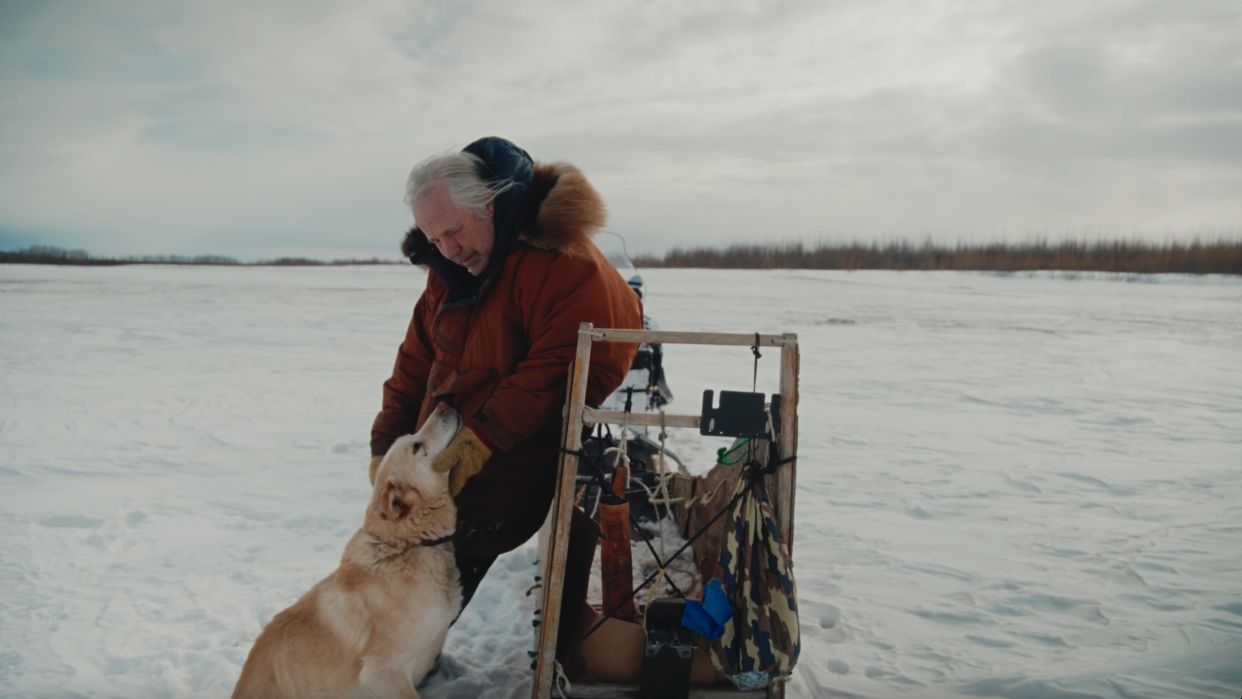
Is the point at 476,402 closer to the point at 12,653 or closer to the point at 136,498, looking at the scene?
the point at 12,653

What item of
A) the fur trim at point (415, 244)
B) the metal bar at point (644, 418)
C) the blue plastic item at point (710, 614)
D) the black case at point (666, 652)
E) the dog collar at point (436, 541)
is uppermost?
the fur trim at point (415, 244)

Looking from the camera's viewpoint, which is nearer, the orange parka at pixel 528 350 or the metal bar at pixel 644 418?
the metal bar at pixel 644 418

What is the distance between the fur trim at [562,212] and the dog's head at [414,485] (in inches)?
25.9

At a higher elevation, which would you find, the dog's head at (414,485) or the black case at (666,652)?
the dog's head at (414,485)

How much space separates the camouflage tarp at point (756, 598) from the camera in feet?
6.81

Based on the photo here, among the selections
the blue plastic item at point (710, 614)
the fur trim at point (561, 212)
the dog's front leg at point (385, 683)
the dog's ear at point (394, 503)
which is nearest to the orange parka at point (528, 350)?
the fur trim at point (561, 212)

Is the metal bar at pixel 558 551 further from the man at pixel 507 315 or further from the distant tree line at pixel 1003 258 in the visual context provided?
the distant tree line at pixel 1003 258

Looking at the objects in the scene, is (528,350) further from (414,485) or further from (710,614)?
(710,614)

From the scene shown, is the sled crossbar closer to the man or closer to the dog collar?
the man

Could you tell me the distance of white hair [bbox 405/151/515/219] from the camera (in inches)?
88.0

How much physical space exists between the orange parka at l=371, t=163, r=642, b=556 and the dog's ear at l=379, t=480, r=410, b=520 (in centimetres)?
21

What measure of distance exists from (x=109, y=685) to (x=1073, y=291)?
87.3ft

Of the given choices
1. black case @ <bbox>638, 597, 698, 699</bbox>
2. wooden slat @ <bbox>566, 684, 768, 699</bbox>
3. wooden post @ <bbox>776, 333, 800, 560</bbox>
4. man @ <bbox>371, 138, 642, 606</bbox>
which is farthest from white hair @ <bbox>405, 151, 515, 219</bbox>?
wooden slat @ <bbox>566, 684, 768, 699</bbox>

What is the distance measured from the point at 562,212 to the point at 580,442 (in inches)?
29.5
